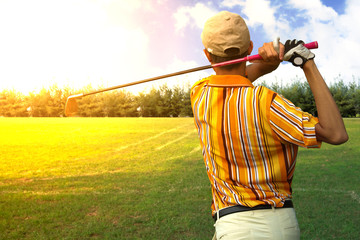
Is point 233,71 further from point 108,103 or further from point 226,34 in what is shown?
point 108,103

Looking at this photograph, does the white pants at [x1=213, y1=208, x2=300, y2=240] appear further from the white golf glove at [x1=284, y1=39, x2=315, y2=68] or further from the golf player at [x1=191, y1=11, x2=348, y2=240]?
the white golf glove at [x1=284, y1=39, x2=315, y2=68]

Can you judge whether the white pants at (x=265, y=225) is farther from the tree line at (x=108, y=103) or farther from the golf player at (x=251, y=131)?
the tree line at (x=108, y=103)

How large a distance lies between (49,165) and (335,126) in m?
12.3

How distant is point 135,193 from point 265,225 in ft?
21.7

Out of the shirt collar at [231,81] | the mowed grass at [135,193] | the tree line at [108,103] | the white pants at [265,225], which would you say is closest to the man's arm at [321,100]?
the shirt collar at [231,81]

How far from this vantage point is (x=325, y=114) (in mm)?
1796

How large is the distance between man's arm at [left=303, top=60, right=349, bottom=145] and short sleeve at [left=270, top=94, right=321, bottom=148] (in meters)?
0.04

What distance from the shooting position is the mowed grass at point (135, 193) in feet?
19.7

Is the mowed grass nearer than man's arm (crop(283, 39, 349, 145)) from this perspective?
No

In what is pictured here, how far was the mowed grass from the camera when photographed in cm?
602

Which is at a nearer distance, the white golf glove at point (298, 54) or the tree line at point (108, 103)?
the white golf glove at point (298, 54)

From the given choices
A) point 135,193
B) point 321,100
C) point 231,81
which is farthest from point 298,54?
point 135,193

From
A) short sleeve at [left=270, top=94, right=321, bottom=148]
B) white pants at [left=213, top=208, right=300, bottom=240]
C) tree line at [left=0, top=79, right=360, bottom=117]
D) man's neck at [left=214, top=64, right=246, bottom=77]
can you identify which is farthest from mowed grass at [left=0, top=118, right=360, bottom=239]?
tree line at [left=0, top=79, right=360, bottom=117]

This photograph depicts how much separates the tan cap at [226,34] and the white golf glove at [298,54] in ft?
0.79
